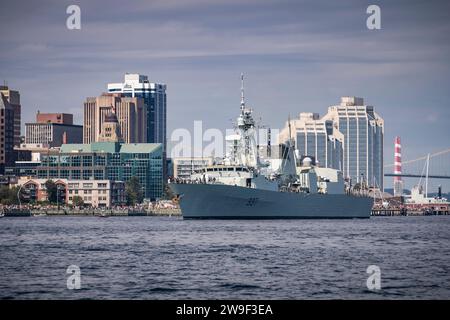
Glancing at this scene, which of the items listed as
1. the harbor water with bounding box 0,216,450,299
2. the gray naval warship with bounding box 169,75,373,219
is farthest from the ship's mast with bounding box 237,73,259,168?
the harbor water with bounding box 0,216,450,299

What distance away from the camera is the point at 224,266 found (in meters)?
68.4

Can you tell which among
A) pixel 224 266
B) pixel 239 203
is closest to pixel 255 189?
pixel 239 203

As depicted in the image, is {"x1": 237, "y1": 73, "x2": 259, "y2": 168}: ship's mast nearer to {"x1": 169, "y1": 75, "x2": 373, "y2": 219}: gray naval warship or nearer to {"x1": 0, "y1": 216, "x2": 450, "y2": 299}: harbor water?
{"x1": 169, "y1": 75, "x2": 373, "y2": 219}: gray naval warship

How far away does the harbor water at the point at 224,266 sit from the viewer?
56500 millimetres

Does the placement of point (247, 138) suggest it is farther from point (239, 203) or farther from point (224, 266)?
point (224, 266)

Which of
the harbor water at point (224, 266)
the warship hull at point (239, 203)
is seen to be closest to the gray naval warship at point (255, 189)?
the warship hull at point (239, 203)

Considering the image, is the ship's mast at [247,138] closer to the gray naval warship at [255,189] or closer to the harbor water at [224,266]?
the gray naval warship at [255,189]

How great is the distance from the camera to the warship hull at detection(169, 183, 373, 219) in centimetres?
14125

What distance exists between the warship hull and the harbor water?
121 ft

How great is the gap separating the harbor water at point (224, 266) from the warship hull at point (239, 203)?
121ft

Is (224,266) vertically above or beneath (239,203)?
beneath

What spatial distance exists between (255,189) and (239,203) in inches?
116
